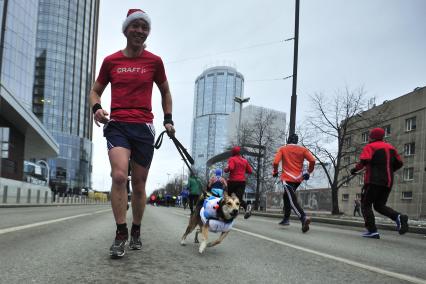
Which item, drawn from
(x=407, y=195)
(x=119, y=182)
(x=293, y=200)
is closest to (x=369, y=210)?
(x=293, y=200)

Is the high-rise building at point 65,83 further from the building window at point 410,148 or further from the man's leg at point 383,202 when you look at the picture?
the man's leg at point 383,202

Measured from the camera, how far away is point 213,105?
3322 inches

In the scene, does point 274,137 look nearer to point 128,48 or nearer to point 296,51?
point 296,51

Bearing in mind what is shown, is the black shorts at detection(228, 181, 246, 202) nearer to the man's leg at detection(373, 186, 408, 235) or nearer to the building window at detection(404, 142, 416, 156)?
the man's leg at detection(373, 186, 408, 235)

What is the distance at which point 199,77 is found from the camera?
7875 centimetres

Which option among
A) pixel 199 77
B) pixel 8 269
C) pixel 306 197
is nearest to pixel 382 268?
pixel 8 269

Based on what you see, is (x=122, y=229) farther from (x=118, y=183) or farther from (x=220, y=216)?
(x=220, y=216)

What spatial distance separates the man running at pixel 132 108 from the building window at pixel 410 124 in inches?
1822

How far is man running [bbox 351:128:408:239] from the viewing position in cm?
Answer: 849

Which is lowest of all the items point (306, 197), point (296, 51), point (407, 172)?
point (306, 197)

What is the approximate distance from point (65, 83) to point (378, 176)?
115 m

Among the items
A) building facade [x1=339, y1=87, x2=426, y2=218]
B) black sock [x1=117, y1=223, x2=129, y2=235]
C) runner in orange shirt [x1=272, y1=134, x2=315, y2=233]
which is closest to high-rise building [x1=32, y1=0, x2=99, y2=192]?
building facade [x1=339, y1=87, x2=426, y2=218]

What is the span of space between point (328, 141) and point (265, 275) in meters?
34.2

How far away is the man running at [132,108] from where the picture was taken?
14.3 feet
